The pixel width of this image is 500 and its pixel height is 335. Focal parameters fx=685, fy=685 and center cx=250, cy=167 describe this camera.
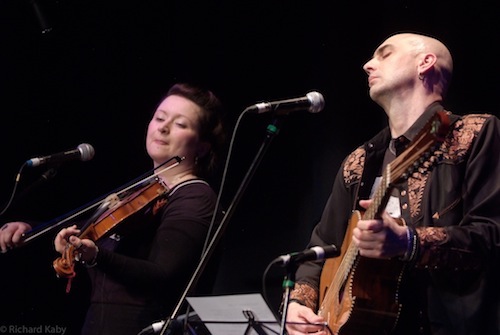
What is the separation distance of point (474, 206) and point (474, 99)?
1.07 metres

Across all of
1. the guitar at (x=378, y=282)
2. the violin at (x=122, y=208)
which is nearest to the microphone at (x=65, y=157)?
the violin at (x=122, y=208)

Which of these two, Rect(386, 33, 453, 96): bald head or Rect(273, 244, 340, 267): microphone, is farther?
Rect(386, 33, 453, 96): bald head

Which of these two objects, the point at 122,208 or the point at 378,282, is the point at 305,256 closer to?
the point at 378,282

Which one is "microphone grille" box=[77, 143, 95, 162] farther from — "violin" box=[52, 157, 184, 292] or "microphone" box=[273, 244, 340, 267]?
"microphone" box=[273, 244, 340, 267]

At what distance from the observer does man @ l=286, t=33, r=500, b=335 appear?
2.40 m

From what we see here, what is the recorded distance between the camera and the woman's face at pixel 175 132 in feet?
12.0

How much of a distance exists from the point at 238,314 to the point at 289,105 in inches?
33.2

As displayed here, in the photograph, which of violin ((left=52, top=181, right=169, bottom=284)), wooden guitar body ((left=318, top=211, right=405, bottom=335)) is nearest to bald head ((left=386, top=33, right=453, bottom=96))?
wooden guitar body ((left=318, top=211, right=405, bottom=335))

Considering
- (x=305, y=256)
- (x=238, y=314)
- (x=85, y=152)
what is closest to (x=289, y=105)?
(x=305, y=256)

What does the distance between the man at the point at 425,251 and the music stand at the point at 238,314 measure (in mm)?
87

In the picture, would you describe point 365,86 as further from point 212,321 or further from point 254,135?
point 212,321

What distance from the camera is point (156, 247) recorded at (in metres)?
3.24

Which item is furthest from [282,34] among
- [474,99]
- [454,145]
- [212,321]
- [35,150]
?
[212,321]

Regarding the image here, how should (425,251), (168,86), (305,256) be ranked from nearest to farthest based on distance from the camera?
(305,256) → (425,251) → (168,86)
